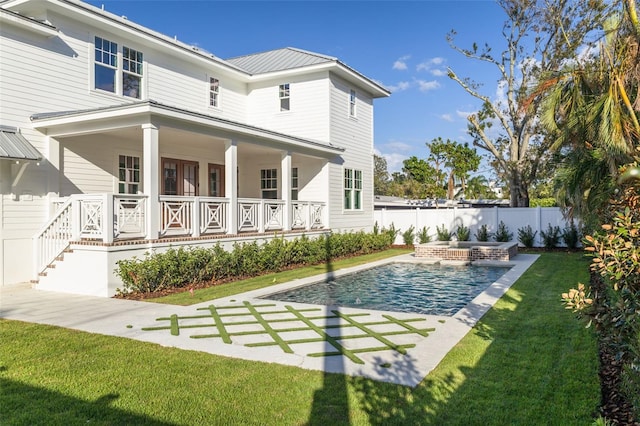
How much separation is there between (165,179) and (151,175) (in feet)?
17.5

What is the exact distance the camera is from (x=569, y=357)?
5.51m

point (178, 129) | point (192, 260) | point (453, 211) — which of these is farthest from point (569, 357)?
point (453, 211)

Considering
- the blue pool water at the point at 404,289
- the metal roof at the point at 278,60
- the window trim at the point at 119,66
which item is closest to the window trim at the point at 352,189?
the metal roof at the point at 278,60

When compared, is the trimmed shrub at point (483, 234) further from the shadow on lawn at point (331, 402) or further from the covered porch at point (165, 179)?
the shadow on lawn at point (331, 402)

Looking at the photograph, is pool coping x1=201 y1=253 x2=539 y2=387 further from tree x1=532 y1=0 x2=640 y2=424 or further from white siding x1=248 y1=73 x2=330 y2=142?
white siding x1=248 y1=73 x2=330 y2=142

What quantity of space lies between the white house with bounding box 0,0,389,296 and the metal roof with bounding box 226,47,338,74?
123 mm

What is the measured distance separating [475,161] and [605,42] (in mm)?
35238

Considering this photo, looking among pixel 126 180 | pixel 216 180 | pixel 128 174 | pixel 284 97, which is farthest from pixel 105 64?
pixel 284 97

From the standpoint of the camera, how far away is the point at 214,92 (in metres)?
18.0

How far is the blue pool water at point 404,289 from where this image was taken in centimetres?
927

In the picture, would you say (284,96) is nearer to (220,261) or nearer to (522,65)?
(220,261)

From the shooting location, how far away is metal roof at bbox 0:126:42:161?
10500 mm

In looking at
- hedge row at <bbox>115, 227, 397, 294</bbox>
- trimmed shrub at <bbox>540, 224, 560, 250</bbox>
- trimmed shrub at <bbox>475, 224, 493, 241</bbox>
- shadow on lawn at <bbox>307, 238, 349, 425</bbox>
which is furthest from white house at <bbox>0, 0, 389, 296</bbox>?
trimmed shrub at <bbox>540, 224, 560, 250</bbox>

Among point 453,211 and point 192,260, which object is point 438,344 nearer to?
point 192,260
